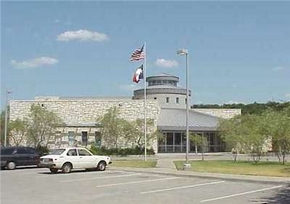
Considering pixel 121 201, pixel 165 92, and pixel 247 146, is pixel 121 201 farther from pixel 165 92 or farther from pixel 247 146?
pixel 165 92

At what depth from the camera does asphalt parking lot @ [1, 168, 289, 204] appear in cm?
1641

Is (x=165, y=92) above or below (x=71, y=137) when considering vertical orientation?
above

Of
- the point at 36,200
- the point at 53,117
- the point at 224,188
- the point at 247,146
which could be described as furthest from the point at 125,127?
the point at 36,200

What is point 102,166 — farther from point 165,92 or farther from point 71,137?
point 165,92

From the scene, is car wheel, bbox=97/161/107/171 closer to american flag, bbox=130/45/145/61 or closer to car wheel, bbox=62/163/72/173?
car wheel, bbox=62/163/72/173

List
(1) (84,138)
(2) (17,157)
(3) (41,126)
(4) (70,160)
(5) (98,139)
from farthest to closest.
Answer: (1) (84,138), (5) (98,139), (3) (41,126), (2) (17,157), (4) (70,160)

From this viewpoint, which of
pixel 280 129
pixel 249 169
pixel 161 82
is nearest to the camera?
pixel 249 169

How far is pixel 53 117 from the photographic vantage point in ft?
191

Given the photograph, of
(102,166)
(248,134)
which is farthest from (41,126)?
(102,166)

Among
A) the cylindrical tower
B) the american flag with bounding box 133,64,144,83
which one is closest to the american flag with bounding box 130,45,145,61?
the american flag with bounding box 133,64,144,83

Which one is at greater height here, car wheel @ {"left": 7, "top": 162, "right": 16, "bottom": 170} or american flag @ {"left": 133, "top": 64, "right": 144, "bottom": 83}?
american flag @ {"left": 133, "top": 64, "right": 144, "bottom": 83}

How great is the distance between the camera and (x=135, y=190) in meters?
19.5

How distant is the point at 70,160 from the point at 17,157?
6.19m

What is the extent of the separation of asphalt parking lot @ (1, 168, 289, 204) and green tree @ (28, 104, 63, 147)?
33033 mm
